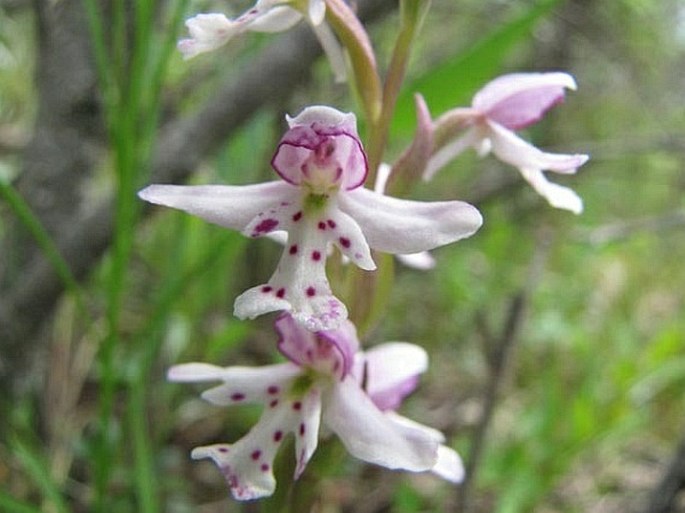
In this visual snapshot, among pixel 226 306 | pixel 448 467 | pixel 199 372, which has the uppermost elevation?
pixel 199 372

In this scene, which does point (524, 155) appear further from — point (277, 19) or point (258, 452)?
point (258, 452)

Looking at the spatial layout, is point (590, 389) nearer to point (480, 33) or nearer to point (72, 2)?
point (72, 2)

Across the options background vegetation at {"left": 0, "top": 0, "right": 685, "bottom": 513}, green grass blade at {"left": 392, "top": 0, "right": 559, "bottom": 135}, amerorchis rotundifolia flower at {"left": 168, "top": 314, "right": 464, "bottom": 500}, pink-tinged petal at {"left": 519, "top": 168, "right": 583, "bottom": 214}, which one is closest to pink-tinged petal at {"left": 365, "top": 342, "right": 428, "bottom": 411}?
amerorchis rotundifolia flower at {"left": 168, "top": 314, "right": 464, "bottom": 500}

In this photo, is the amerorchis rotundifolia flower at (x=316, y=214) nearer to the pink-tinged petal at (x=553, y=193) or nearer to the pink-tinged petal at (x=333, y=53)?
the pink-tinged petal at (x=333, y=53)

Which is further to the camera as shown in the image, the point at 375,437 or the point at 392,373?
the point at 392,373

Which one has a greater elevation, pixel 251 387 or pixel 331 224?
pixel 331 224

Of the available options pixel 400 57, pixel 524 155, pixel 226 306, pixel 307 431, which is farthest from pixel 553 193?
pixel 226 306
